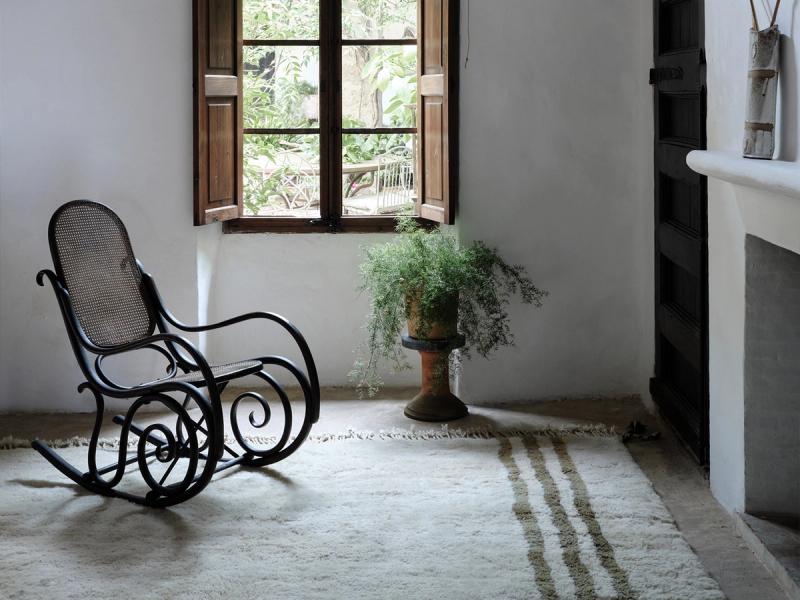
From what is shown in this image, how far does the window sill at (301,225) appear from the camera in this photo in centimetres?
554

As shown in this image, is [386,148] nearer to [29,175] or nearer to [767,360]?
[29,175]

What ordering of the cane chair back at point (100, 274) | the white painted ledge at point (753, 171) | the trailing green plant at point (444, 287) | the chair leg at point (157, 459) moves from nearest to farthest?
the white painted ledge at point (753, 171)
the chair leg at point (157, 459)
the cane chair back at point (100, 274)
the trailing green plant at point (444, 287)

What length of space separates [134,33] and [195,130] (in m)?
0.55

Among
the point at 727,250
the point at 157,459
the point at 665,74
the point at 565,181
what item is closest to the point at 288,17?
the point at 565,181

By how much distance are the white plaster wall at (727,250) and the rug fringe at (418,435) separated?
→ 2.99 ft

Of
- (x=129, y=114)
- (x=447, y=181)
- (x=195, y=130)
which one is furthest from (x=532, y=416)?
(x=129, y=114)

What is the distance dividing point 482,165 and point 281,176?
1.15 meters

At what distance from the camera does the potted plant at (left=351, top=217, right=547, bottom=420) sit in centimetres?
475

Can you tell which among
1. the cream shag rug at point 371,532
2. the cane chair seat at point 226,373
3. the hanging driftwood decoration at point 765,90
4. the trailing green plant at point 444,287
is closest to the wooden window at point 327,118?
the trailing green plant at point 444,287

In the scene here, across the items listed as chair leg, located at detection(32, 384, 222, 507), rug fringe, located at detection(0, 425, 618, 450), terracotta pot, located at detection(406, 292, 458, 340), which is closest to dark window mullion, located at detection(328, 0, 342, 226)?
terracotta pot, located at detection(406, 292, 458, 340)

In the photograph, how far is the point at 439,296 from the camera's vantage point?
15.5ft

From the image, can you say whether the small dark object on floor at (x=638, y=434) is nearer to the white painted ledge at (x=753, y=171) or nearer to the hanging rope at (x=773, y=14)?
the white painted ledge at (x=753, y=171)

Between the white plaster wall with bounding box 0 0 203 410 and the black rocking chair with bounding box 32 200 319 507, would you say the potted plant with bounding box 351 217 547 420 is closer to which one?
the black rocking chair with bounding box 32 200 319 507

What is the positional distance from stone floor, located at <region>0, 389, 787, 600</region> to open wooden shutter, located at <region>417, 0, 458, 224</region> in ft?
3.23
